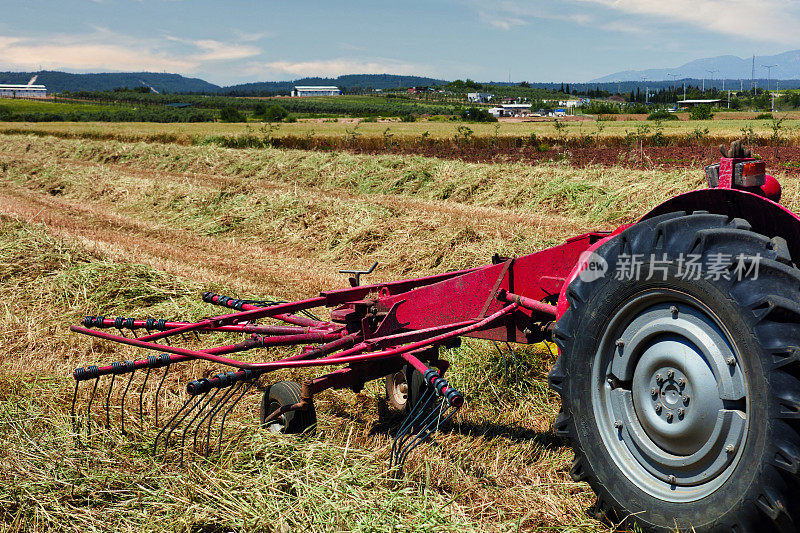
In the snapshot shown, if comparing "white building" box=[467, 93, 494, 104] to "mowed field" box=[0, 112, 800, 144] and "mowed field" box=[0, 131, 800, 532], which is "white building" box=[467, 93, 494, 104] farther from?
"mowed field" box=[0, 131, 800, 532]

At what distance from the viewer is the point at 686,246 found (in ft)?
7.70

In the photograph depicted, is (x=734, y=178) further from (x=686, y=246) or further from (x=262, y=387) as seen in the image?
(x=262, y=387)

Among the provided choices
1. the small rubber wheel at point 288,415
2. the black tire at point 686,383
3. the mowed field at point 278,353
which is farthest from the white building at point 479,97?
the black tire at point 686,383

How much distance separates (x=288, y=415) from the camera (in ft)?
12.4

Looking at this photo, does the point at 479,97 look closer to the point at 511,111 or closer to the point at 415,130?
the point at 511,111

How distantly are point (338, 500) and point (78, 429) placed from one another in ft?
5.92

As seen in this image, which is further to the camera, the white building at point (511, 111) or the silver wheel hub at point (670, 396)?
the white building at point (511, 111)

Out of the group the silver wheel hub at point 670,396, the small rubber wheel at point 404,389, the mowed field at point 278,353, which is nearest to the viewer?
the silver wheel hub at point 670,396

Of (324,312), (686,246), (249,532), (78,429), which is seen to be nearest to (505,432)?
(249,532)

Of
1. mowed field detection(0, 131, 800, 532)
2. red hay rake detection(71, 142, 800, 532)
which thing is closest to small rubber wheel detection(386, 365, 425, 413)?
mowed field detection(0, 131, 800, 532)

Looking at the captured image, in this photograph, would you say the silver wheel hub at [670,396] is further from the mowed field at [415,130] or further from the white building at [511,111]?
the white building at [511,111]

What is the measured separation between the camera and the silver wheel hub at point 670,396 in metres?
2.25

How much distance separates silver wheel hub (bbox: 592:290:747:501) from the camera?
2.25 metres

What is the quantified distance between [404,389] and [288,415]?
0.96m
